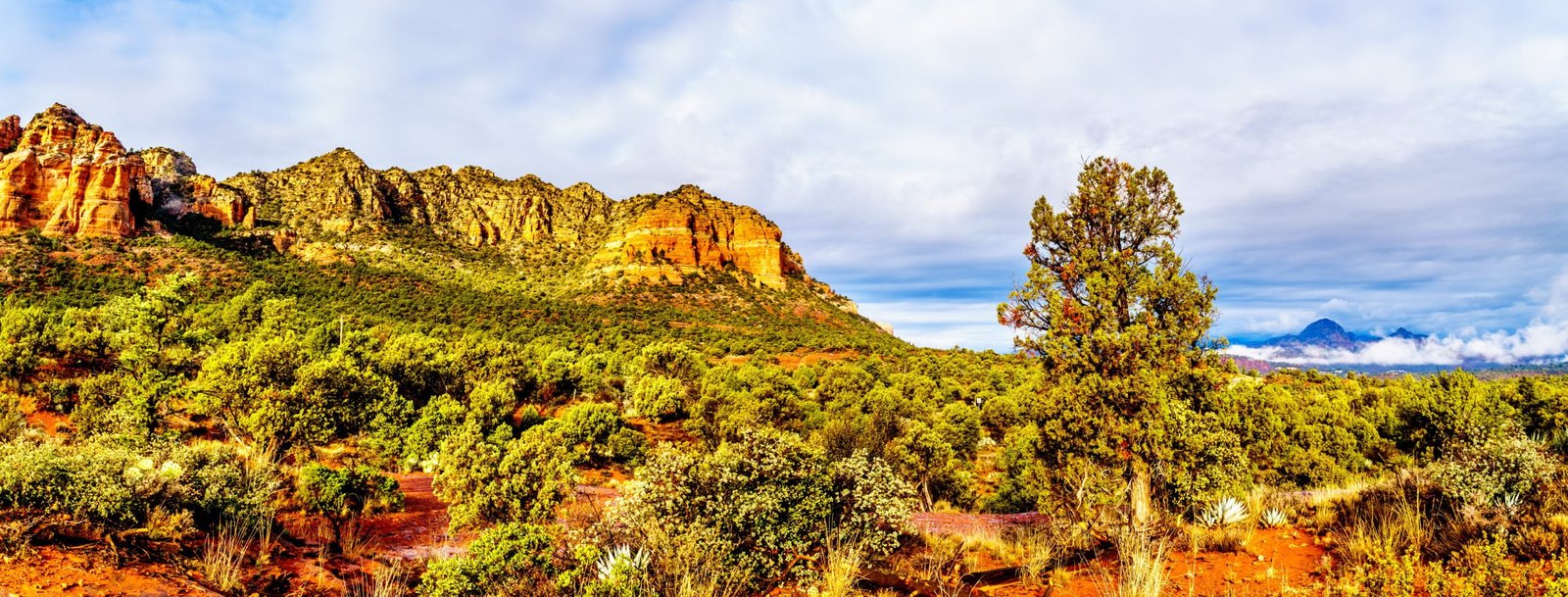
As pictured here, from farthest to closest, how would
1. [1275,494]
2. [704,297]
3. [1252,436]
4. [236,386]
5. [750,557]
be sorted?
[704,297], [1252,436], [236,386], [1275,494], [750,557]

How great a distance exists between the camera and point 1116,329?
9547 millimetres

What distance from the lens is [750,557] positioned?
6.16 metres

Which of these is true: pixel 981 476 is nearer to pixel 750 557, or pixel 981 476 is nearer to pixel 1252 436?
pixel 1252 436

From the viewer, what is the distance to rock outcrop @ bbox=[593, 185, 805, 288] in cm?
9012

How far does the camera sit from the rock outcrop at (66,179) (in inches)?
2660

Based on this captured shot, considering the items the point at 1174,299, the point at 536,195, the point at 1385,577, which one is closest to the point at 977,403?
the point at 1174,299

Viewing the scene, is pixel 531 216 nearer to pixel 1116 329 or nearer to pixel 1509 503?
pixel 1116 329

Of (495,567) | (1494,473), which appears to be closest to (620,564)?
(495,567)

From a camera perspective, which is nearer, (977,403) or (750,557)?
(750,557)

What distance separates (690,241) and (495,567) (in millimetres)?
95261

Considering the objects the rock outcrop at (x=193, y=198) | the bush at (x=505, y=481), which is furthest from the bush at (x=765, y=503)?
the rock outcrop at (x=193, y=198)

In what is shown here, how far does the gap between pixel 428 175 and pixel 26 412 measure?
329 feet

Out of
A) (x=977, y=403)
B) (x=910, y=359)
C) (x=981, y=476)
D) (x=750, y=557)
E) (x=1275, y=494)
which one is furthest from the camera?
(x=910, y=359)

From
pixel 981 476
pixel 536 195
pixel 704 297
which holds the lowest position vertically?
pixel 981 476
